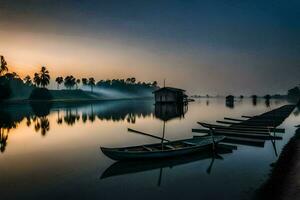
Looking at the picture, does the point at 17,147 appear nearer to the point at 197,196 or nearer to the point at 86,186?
the point at 86,186

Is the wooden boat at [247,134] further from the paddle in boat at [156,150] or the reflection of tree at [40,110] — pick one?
the reflection of tree at [40,110]

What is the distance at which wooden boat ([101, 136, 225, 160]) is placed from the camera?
18234 mm

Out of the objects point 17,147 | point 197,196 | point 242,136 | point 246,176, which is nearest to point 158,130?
point 242,136

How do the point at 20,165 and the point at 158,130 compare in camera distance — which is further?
the point at 158,130

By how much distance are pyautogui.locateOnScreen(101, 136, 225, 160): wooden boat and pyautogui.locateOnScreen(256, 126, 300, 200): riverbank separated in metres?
6.13

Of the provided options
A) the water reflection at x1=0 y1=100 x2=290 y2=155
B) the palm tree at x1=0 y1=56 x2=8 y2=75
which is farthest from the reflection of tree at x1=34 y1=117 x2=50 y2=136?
the palm tree at x1=0 y1=56 x2=8 y2=75

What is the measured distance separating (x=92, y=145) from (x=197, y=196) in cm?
1659

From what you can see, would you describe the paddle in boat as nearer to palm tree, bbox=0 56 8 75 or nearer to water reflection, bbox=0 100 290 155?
water reflection, bbox=0 100 290 155

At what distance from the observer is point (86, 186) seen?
14977mm

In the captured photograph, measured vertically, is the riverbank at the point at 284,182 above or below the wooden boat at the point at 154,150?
below

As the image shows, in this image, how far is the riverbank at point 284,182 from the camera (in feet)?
40.5

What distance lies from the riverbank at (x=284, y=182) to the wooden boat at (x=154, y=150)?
613 centimetres

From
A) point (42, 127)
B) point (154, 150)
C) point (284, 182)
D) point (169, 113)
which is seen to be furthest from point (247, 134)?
point (169, 113)

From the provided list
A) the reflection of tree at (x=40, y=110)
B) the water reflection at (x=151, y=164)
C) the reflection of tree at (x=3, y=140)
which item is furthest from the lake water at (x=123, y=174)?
the reflection of tree at (x=40, y=110)
